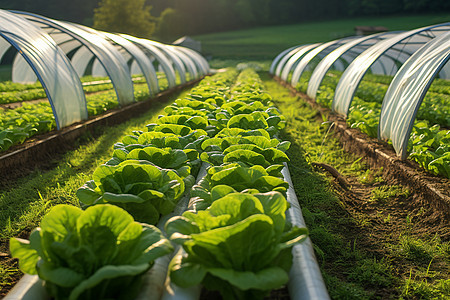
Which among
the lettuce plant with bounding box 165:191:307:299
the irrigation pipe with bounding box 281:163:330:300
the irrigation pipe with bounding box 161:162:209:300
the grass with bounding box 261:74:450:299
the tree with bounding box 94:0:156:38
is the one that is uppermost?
the tree with bounding box 94:0:156:38

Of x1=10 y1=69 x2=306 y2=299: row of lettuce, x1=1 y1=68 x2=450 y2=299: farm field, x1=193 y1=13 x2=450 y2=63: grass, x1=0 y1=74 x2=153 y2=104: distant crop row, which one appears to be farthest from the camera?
x1=193 y1=13 x2=450 y2=63: grass

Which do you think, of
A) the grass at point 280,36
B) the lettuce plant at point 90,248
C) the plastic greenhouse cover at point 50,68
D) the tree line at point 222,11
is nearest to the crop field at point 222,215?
the lettuce plant at point 90,248

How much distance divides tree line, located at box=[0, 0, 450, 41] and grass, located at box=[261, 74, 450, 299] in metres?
39.2

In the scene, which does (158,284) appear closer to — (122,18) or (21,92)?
(21,92)

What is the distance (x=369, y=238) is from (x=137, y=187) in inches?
76.1

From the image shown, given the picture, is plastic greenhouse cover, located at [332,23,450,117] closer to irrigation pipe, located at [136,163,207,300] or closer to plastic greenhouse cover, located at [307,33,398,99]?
plastic greenhouse cover, located at [307,33,398,99]

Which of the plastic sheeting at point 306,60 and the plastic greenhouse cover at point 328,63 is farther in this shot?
the plastic sheeting at point 306,60

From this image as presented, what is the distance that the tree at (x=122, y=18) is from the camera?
38219mm

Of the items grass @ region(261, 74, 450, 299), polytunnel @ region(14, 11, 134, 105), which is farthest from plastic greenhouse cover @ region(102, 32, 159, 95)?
grass @ region(261, 74, 450, 299)

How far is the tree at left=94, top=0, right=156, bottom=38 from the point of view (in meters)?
38.2

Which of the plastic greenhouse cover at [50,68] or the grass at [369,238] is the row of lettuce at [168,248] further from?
the plastic greenhouse cover at [50,68]

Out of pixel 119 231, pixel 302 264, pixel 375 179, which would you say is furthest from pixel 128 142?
pixel 375 179

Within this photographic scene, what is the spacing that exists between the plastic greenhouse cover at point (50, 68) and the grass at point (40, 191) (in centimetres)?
62

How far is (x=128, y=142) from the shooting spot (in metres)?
3.32
